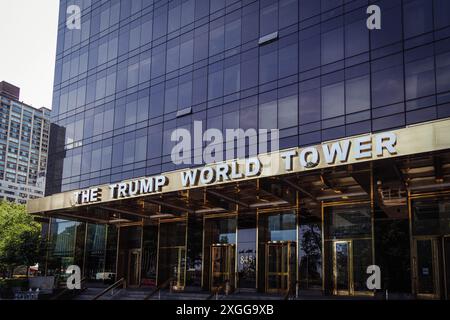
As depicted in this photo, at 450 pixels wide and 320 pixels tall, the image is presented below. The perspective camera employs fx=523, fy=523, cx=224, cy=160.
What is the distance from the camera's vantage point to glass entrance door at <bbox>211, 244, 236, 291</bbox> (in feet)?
96.8

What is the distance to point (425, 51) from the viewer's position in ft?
72.8

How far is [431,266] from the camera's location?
22594mm

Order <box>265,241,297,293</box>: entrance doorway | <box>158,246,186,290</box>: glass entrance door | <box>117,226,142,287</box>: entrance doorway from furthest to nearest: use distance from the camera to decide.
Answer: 1. <box>117,226,142,287</box>: entrance doorway
2. <box>158,246,186,290</box>: glass entrance door
3. <box>265,241,297,293</box>: entrance doorway

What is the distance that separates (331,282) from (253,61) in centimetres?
1234

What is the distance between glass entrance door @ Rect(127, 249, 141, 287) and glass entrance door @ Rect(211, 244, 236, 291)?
7104mm

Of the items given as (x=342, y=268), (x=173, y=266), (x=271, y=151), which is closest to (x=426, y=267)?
(x=342, y=268)

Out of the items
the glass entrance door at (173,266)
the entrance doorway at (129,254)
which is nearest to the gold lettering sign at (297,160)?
the glass entrance door at (173,266)

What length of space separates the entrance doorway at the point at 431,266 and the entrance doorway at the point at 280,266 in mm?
6338

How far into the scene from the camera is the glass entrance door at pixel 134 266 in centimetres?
3566

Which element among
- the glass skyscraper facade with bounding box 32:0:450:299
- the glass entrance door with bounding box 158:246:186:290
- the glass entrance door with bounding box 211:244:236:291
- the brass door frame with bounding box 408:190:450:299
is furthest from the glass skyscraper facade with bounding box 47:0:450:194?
the glass entrance door with bounding box 211:244:236:291

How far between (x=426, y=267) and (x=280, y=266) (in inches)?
302

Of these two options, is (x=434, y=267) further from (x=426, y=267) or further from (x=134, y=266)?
(x=134, y=266)

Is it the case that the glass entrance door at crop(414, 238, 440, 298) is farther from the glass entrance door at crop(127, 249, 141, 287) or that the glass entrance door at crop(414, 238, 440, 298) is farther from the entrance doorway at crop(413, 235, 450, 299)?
the glass entrance door at crop(127, 249, 141, 287)

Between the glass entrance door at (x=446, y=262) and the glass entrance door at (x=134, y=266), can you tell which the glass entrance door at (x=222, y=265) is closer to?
the glass entrance door at (x=134, y=266)
